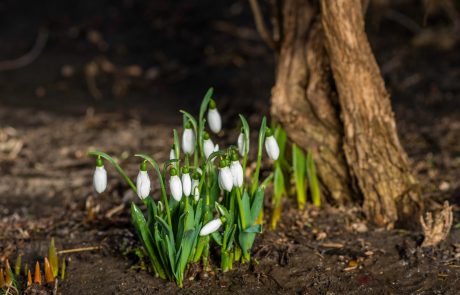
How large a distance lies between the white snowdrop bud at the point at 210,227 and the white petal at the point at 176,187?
153mm

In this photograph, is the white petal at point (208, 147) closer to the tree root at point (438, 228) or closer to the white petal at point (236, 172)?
the white petal at point (236, 172)

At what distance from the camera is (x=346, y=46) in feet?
10.4

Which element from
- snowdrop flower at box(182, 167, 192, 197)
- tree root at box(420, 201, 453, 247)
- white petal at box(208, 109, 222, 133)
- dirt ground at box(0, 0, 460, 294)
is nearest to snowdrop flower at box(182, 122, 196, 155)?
white petal at box(208, 109, 222, 133)

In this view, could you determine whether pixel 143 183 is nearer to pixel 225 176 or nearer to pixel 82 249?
pixel 225 176

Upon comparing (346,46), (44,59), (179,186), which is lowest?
Result: (179,186)

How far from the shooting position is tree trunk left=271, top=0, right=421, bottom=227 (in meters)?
3.19

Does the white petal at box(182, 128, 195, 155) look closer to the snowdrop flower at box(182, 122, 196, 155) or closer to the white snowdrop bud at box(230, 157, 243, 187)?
the snowdrop flower at box(182, 122, 196, 155)

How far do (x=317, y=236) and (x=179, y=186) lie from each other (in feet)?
3.13

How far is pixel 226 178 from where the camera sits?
8.39ft

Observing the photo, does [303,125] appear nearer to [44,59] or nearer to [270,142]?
[270,142]

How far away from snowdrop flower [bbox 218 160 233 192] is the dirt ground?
49cm

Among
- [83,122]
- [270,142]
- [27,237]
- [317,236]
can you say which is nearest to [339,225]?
[317,236]

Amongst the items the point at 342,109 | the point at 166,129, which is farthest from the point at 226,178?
the point at 166,129

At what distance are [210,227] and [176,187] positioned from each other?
0.69ft
